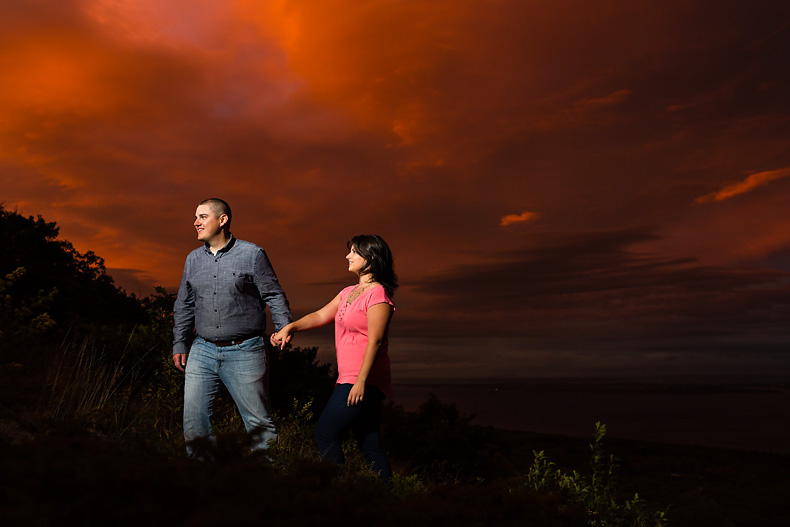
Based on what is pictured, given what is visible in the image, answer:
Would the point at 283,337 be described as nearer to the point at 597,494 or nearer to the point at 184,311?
the point at 184,311

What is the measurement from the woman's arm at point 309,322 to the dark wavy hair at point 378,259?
1.52 ft

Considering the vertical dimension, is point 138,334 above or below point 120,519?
above

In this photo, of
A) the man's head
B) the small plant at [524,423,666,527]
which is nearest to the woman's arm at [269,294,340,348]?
the man's head

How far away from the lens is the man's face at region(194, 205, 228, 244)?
5680 millimetres

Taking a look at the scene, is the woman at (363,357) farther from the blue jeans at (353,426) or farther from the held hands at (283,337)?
the held hands at (283,337)

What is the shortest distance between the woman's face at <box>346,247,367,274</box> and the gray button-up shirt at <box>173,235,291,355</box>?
1.03 meters

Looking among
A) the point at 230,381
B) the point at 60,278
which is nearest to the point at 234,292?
the point at 230,381

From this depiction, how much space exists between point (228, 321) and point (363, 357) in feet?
4.85

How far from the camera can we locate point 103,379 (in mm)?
8461

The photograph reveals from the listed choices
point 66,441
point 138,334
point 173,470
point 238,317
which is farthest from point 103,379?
point 173,470

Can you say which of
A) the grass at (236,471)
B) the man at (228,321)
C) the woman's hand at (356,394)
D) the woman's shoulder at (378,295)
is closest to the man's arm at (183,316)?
the man at (228,321)

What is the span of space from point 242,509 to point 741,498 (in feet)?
68.8

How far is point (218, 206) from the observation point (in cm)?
577

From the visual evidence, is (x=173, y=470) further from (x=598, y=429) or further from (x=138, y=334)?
(x=138, y=334)
